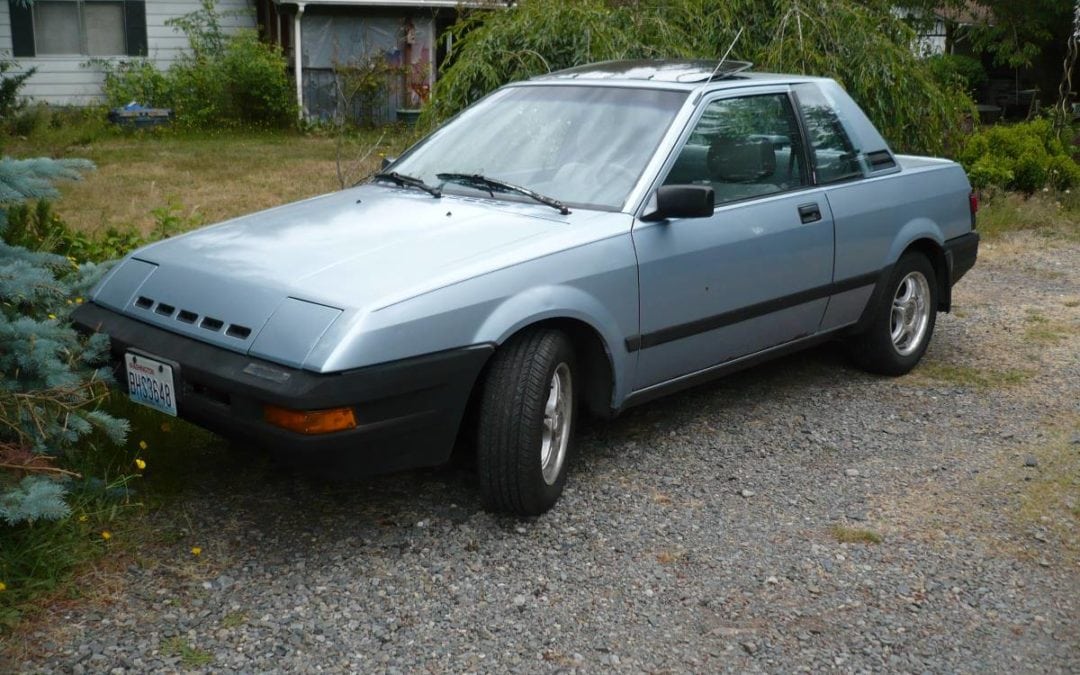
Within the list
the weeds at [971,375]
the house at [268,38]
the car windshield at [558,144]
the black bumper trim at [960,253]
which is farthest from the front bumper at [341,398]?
the house at [268,38]

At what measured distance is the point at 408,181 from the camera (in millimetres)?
5207

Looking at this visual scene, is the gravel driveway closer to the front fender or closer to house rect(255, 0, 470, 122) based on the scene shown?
the front fender

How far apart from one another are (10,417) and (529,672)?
197cm

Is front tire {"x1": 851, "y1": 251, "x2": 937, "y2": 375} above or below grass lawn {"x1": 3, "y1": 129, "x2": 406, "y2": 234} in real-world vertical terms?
above

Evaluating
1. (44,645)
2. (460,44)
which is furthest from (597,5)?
(44,645)

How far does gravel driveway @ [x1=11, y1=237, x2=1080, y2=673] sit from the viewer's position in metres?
3.53

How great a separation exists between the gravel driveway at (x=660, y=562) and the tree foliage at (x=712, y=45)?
4871 millimetres

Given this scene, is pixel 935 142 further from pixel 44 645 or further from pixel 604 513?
pixel 44 645

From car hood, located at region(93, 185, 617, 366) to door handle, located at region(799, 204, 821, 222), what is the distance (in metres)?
1.24

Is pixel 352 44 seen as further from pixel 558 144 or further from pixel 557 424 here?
pixel 557 424

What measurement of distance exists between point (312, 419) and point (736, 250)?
6.96 feet

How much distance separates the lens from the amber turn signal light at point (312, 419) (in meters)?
3.68

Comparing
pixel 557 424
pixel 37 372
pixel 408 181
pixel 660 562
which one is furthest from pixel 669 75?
pixel 37 372

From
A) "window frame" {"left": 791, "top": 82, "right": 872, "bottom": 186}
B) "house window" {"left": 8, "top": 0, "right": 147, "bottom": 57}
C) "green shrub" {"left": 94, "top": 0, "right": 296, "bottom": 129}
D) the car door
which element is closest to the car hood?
the car door
